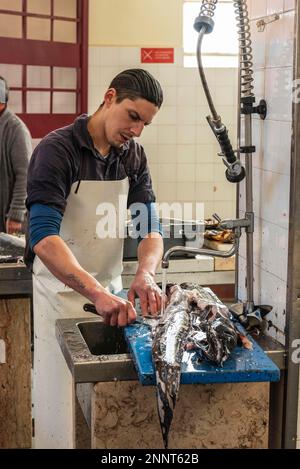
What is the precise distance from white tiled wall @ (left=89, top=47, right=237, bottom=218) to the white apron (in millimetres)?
4029

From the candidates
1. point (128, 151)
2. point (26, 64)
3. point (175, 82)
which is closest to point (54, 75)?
point (26, 64)

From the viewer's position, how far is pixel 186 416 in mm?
2598

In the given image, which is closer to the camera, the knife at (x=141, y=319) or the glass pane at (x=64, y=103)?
the knife at (x=141, y=319)

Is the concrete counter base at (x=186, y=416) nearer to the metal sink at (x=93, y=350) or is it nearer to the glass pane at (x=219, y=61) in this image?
the metal sink at (x=93, y=350)

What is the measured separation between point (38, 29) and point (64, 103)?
721 mm

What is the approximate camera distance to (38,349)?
11.5ft

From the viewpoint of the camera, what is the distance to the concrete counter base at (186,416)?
259 centimetres

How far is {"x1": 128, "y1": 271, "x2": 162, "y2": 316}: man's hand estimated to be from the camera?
297 cm

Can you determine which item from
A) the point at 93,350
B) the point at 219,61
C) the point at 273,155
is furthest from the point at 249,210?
the point at 219,61

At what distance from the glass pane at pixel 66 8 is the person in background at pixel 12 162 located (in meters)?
1.41

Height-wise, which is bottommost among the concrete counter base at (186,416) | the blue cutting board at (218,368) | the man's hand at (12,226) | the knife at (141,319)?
the concrete counter base at (186,416)

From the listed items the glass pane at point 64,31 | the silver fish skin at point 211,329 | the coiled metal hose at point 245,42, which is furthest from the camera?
the glass pane at point 64,31

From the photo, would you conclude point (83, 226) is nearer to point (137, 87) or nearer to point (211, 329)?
point (137, 87)

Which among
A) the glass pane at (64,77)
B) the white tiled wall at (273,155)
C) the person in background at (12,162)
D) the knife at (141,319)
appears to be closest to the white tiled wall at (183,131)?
the glass pane at (64,77)
